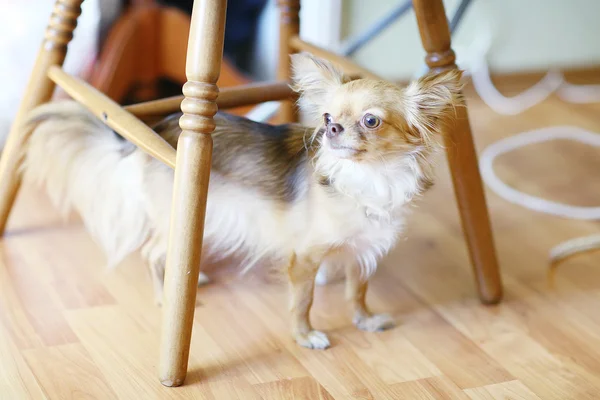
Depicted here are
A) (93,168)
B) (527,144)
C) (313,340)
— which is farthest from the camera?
(527,144)

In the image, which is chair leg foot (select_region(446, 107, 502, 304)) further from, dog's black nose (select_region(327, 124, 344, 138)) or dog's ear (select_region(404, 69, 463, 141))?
dog's black nose (select_region(327, 124, 344, 138))

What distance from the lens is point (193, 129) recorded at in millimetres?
1074

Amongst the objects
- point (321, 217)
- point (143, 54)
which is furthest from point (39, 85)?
point (143, 54)

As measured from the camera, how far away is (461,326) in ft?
4.51

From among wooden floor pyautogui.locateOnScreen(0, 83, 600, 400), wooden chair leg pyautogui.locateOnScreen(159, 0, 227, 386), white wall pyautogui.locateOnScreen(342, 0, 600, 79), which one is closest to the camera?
wooden chair leg pyautogui.locateOnScreen(159, 0, 227, 386)

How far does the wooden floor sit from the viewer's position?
117 centimetres

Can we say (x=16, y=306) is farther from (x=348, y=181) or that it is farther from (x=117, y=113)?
(x=348, y=181)

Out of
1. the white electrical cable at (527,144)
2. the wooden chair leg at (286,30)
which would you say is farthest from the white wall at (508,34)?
the wooden chair leg at (286,30)

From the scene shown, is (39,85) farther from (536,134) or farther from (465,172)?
(536,134)

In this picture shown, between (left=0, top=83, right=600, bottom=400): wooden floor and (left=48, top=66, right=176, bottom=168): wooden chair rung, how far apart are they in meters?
0.32

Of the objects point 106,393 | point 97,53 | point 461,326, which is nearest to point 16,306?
point 106,393

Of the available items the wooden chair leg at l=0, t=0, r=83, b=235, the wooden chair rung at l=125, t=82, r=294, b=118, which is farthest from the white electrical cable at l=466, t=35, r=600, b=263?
the wooden chair leg at l=0, t=0, r=83, b=235

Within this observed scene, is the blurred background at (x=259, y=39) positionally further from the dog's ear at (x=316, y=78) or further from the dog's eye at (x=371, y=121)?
the dog's eye at (x=371, y=121)

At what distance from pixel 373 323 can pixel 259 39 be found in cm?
123
